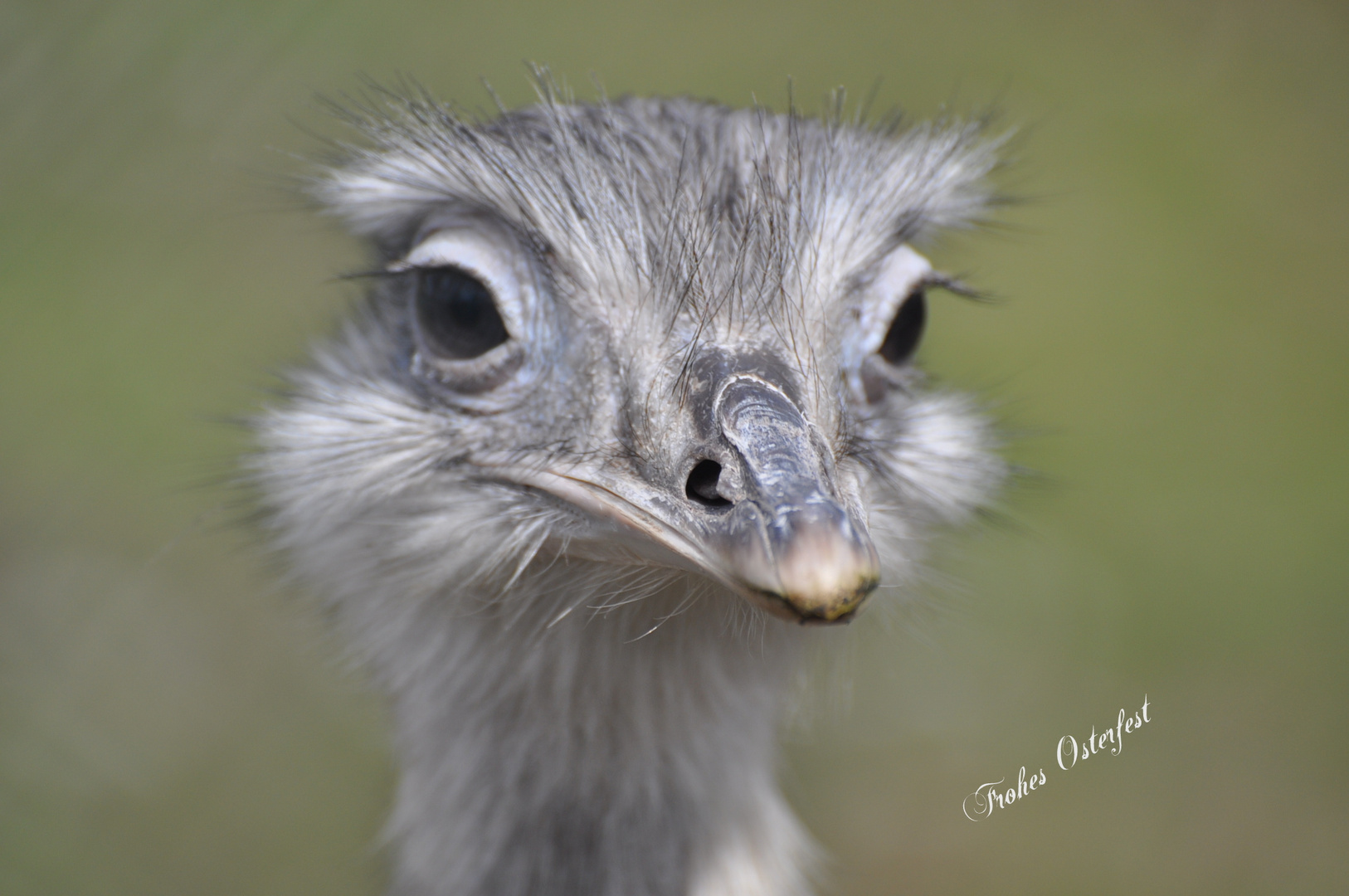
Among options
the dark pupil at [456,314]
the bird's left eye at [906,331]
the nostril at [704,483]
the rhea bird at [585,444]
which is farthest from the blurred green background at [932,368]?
the nostril at [704,483]

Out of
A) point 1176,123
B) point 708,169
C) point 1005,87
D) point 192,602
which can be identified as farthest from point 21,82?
point 1176,123

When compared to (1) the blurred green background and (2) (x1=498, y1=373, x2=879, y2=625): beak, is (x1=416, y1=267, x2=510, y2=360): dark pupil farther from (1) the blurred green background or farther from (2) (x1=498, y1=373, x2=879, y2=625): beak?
(1) the blurred green background

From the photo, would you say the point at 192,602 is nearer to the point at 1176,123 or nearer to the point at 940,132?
the point at 940,132

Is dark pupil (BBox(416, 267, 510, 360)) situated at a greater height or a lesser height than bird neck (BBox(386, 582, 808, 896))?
greater

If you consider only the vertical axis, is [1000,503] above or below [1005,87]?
below

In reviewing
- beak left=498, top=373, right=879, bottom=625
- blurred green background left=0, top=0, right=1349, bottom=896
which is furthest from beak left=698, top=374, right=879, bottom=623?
blurred green background left=0, top=0, right=1349, bottom=896

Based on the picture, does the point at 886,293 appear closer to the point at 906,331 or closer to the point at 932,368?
the point at 906,331

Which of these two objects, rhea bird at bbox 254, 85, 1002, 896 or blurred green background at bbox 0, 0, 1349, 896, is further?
blurred green background at bbox 0, 0, 1349, 896
